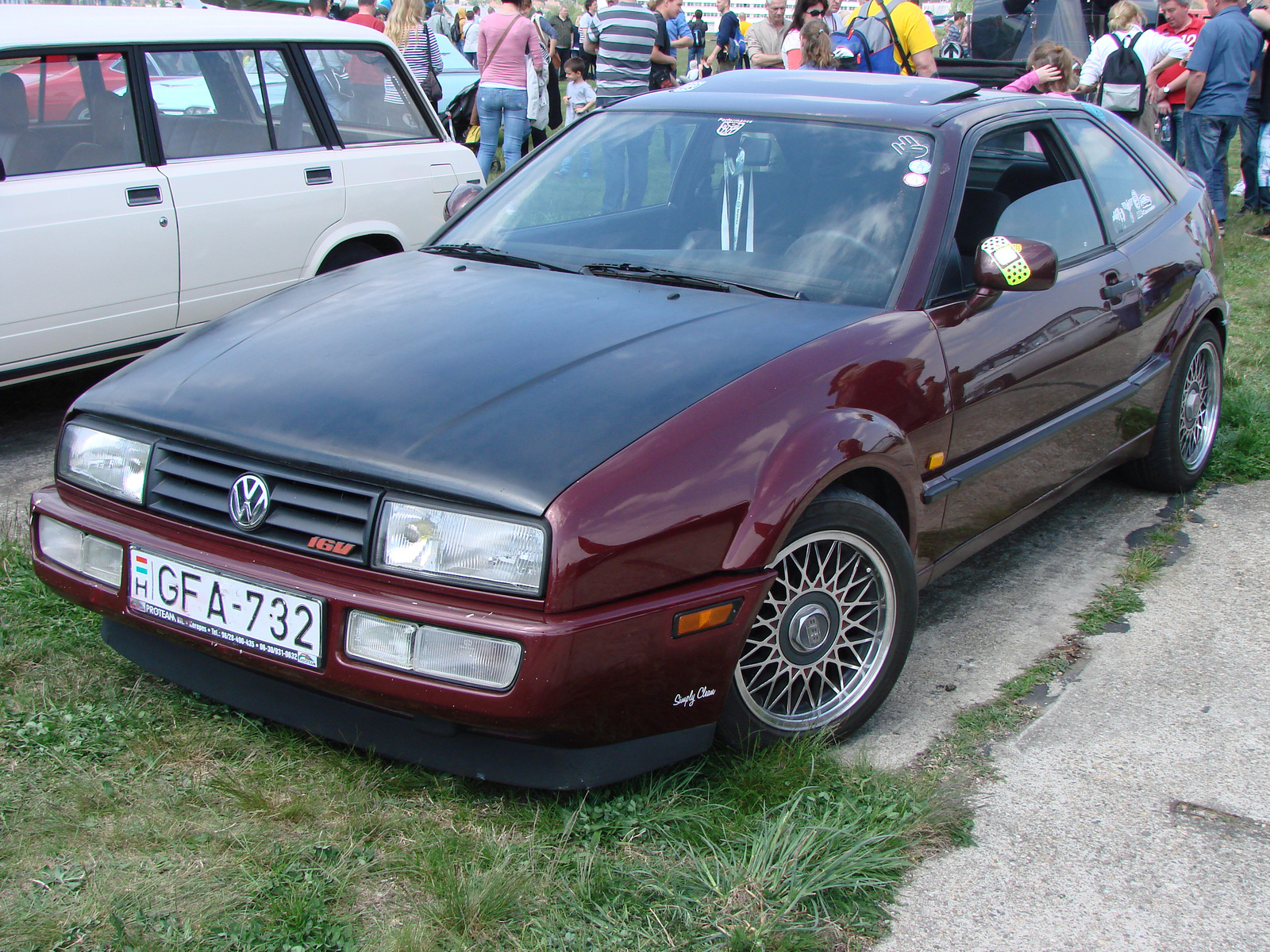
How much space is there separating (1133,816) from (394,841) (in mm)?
1594

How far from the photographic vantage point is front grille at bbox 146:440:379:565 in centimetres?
230

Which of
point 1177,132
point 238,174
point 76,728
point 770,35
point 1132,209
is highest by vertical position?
point 770,35

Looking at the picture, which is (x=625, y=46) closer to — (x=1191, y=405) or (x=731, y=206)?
(x=1191, y=405)

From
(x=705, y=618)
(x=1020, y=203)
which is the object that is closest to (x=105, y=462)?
(x=705, y=618)

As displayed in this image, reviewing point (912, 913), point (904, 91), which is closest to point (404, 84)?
point (904, 91)

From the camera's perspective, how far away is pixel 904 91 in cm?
359

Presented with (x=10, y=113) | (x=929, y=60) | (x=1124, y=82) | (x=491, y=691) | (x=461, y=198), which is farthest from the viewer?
(x=1124, y=82)

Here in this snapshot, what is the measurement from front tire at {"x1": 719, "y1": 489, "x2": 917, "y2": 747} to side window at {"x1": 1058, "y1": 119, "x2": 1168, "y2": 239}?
72.4 inches

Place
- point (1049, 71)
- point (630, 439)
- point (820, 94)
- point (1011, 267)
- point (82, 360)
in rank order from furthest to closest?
1. point (1049, 71)
2. point (82, 360)
3. point (820, 94)
4. point (1011, 267)
5. point (630, 439)

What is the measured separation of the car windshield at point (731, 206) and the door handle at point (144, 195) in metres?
1.75

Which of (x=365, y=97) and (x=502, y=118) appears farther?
(x=502, y=118)

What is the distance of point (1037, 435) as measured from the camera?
3.49 meters

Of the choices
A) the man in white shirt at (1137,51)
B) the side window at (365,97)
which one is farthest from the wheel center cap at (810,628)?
the man in white shirt at (1137,51)

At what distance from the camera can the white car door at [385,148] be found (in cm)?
564
